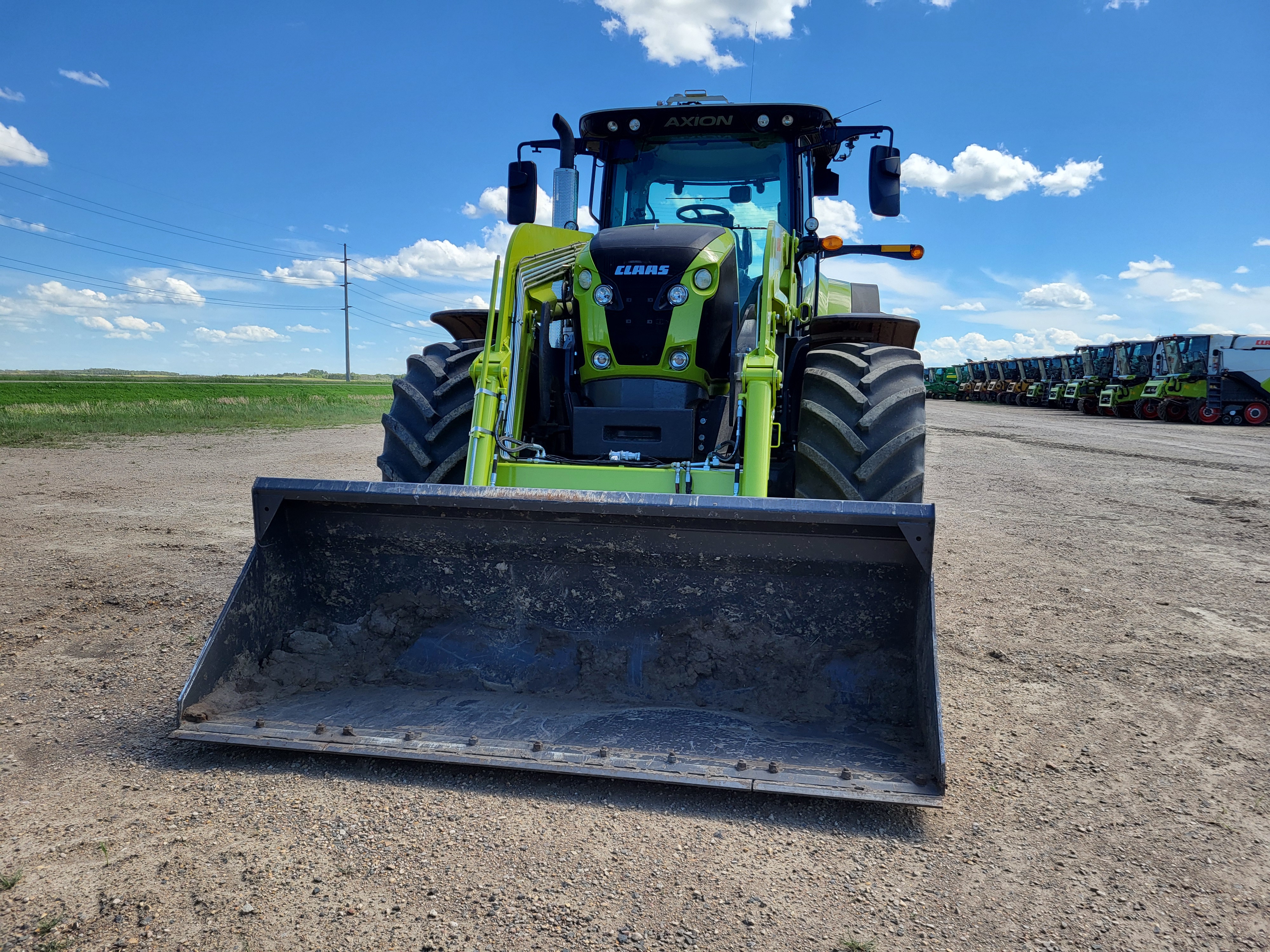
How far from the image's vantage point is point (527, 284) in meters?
4.07

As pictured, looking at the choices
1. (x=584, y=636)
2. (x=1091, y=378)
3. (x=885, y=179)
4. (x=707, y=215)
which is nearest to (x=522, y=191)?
(x=707, y=215)

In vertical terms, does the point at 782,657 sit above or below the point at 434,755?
above

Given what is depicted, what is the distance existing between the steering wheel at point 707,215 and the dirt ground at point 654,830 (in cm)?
258

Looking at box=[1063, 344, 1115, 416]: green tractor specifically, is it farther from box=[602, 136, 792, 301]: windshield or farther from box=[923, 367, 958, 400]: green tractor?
box=[602, 136, 792, 301]: windshield

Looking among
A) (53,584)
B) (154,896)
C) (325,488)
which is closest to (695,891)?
(154,896)

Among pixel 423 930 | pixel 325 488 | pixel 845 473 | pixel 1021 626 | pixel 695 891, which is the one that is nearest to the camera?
pixel 423 930

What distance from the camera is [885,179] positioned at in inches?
182

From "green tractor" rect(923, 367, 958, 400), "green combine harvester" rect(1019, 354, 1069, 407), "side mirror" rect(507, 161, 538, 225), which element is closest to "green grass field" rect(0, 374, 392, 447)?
"side mirror" rect(507, 161, 538, 225)

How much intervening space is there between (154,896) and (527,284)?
2.93 metres

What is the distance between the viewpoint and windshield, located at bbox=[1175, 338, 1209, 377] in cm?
2570

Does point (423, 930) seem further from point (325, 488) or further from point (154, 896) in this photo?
point (325, 488)

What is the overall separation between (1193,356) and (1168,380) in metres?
0.98

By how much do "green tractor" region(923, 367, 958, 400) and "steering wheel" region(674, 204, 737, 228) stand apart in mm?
54222

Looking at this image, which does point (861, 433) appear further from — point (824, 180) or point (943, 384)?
point (943, 384)
